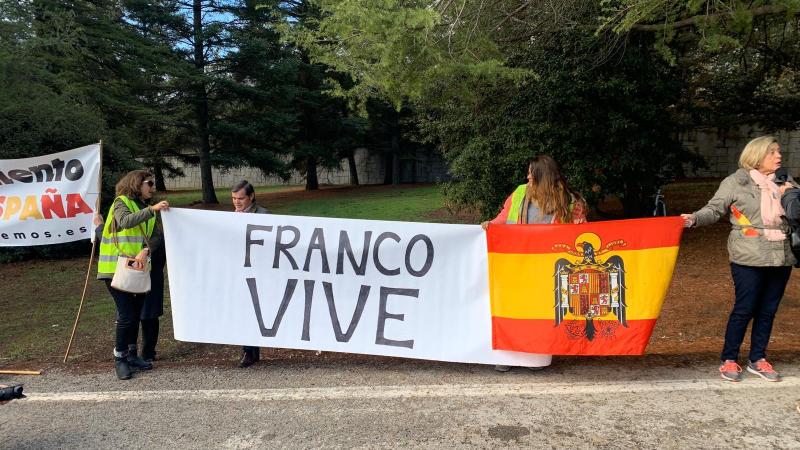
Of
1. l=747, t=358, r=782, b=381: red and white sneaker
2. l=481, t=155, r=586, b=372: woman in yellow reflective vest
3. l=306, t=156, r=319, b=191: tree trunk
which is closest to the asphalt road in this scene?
l=747, t=358, r=782, b=381: red and white sneaker

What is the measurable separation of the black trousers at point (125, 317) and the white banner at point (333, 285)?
33cm

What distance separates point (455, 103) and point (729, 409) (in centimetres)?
861

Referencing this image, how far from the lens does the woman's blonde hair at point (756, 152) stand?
401cm

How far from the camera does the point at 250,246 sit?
15.8 ft

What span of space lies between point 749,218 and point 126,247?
4.92 m

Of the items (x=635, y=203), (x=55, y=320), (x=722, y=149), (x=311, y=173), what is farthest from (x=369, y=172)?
(x=55, y=320)

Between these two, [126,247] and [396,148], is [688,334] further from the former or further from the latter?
[396,148]

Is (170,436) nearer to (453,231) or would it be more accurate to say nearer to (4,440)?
(4,440)

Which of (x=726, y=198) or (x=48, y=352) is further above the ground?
(x=726, y=198)

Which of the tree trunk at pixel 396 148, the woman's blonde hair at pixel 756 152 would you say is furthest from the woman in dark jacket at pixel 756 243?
the tree trunk at pixel 396 148

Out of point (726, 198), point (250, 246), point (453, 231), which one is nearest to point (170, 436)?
point (250, 246)

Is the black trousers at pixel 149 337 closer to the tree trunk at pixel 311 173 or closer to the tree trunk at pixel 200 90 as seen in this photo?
the tree trunk at pixel 200 90

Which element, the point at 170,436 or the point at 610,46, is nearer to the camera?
the point at 170,436

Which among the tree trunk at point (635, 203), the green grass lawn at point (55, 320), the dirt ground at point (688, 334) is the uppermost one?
the tree trunk at point (635, 203)
